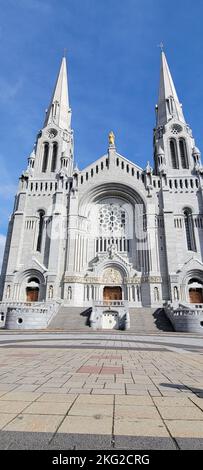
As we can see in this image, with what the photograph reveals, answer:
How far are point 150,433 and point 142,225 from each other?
29909 mm

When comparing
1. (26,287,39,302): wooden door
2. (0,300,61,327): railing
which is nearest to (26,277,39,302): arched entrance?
(26,287,39,302): wooden door

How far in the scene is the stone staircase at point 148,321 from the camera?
67.0 ft

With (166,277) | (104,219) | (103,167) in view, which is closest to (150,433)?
(166,277)

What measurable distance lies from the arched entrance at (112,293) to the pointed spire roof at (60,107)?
26486 mm

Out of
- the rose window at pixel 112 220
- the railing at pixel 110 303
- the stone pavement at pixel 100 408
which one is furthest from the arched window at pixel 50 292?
the stone pavement at pixel 100 408

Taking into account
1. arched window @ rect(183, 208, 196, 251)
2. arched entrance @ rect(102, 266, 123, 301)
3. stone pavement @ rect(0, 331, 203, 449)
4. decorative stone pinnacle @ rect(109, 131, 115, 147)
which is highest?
decorative stone pinnacle @ rect(109, 131, 115, 147)

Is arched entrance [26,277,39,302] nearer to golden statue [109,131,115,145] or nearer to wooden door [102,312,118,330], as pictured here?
wooden door [102,312,118,330]

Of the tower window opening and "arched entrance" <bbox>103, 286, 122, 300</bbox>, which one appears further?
the tower window opening

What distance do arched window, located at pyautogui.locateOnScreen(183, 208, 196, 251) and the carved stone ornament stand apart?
29.8 ft

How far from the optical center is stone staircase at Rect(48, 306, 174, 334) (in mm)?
20547

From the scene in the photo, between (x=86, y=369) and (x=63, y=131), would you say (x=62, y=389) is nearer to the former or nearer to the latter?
(x=86, y=369)
